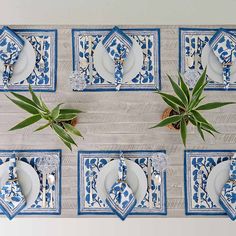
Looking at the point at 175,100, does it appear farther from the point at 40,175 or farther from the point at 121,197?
the point at 40,175

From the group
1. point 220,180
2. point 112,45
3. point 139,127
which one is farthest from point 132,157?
point 112,45

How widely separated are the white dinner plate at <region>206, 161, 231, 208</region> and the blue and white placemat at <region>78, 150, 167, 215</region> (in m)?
0.20

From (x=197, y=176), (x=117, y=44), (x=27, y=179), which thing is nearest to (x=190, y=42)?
(x=117, y=44)

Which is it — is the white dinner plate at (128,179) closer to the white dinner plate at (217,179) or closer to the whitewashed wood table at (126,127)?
the whitewashed wood table at (126,127)

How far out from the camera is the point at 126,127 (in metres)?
1.38

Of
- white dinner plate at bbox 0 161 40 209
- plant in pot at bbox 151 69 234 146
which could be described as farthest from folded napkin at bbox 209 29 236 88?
white dinner plate at bbox 0 161 40 209

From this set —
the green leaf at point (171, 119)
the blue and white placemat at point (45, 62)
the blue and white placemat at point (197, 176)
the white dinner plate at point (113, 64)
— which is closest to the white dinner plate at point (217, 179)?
the blue and white placemat at point (197, 176)

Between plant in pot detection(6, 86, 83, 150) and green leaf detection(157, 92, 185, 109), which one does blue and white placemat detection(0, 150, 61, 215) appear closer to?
plant in pot detection(6, 86, 83, 150)

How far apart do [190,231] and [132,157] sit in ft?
1.47

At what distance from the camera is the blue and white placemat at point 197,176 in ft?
4.53

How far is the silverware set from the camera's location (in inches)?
54.0

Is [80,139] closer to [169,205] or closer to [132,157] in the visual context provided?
[132,157]

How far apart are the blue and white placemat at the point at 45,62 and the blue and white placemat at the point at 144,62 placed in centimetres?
Result: 9
